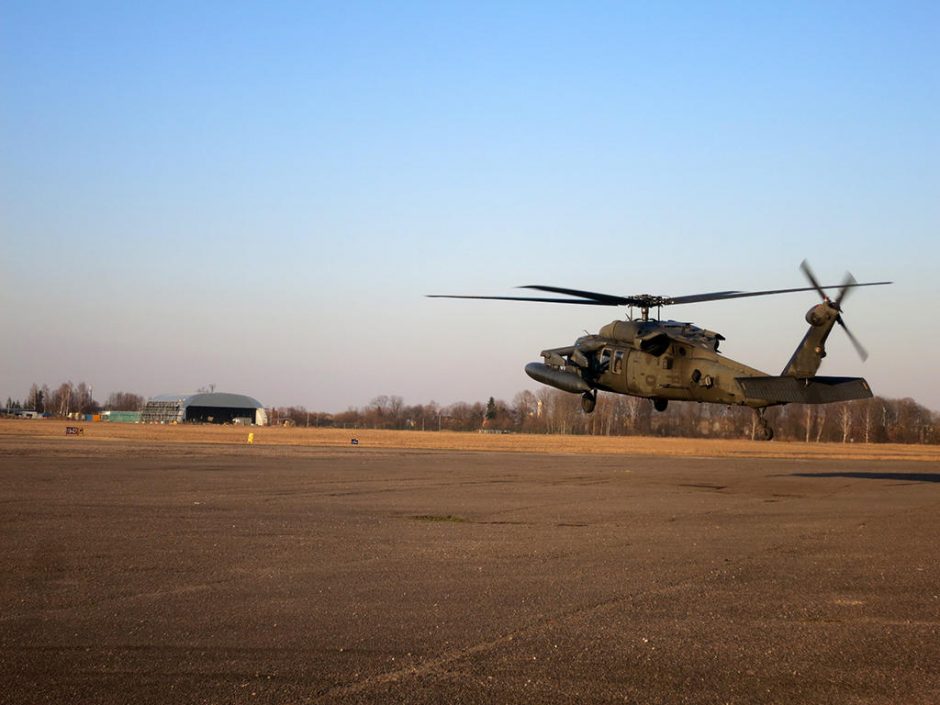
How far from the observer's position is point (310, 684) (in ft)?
25.1

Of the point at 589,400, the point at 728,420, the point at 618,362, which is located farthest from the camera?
the point at 728,420

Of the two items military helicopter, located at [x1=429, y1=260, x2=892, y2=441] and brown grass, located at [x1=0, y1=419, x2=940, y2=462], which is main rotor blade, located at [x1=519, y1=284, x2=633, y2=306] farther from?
brown grass, located at [x1=0, y1=419, x2=940, y2=462]

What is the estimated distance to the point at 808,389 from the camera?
2803cm

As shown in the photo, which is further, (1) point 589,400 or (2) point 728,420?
(2) point 728,420

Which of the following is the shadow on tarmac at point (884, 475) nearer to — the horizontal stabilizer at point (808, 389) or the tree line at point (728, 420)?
the horizontal stabilizer at point (808, 389)

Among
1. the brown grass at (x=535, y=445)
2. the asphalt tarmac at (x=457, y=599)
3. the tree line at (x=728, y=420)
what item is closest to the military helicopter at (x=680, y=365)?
the asphalt tarmac at (x=457, y=599)

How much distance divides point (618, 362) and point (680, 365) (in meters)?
2.22

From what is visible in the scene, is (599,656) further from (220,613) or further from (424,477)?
(424,477)

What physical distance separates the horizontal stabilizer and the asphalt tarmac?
4.59m

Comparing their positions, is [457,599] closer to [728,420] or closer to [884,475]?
[884,475]

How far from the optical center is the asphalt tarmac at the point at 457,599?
780cm

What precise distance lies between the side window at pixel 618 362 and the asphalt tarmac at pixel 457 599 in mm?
7989

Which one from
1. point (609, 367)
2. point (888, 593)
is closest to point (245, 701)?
point (888, 593)

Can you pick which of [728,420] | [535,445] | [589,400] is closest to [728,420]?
→ [728,420]
